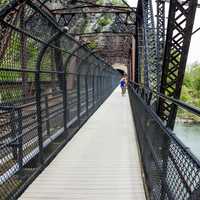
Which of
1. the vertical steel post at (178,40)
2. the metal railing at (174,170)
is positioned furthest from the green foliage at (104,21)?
the metal railing at (174,170)

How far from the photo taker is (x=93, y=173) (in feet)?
18.2

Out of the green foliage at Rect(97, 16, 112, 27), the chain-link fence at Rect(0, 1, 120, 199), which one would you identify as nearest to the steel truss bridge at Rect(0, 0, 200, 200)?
the chain-link fence at Rect(0, 1, 120, 199)

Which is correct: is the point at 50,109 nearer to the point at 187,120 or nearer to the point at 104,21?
the point at 104,21

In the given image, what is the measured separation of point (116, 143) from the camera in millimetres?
7969

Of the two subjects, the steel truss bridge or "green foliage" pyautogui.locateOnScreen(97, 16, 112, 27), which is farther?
"green foliage" pyautogui.locateOnScreen(97, 16, 112, 27)

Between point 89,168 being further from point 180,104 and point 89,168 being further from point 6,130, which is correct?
point 180,104

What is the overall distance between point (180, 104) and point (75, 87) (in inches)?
294

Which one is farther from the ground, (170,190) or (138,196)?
(170,190)

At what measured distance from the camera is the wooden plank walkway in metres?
4.59

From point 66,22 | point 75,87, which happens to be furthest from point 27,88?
point 66,22

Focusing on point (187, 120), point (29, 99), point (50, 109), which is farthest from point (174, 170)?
point (187, 120)

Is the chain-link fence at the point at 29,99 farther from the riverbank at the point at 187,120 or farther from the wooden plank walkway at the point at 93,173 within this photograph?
the riverbank at the point at 187,120

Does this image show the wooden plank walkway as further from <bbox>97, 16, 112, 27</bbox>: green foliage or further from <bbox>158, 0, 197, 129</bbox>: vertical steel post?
<bbox>97, 16, 112, 27</bbox>: green foliage

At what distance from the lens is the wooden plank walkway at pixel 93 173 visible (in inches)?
181
